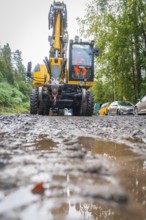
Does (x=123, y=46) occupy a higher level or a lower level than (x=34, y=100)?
higher

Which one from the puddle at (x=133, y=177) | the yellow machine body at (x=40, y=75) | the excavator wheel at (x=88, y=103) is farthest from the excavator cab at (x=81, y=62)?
the puddle at (x=133, y=177)

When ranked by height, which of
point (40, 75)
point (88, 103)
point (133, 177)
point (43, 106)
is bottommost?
point (133, 177)

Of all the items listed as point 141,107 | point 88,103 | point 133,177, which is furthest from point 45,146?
point 141,107

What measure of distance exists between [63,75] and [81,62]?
48.0 inches

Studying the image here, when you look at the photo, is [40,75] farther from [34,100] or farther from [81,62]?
[81,62]

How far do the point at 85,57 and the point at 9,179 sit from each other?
12.5 meters

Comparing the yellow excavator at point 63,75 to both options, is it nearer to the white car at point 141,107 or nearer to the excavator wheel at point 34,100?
the excavator wheel at point 34,100

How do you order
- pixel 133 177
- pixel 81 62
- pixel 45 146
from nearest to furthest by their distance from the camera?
pixel 133 177
pixel 45 146
pixel 81 62

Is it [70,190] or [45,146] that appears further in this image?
[45,146]

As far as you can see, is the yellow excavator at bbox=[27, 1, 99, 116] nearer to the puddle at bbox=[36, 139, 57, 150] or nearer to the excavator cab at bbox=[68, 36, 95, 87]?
the excavator cab at bbox=[68, 36, 95, 87]

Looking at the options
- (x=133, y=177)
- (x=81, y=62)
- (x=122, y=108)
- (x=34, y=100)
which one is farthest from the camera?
(x=122, y=108)

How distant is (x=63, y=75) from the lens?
1422 centimetres

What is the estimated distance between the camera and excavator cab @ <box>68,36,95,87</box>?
13378mm

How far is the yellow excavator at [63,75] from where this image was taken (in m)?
13.2
